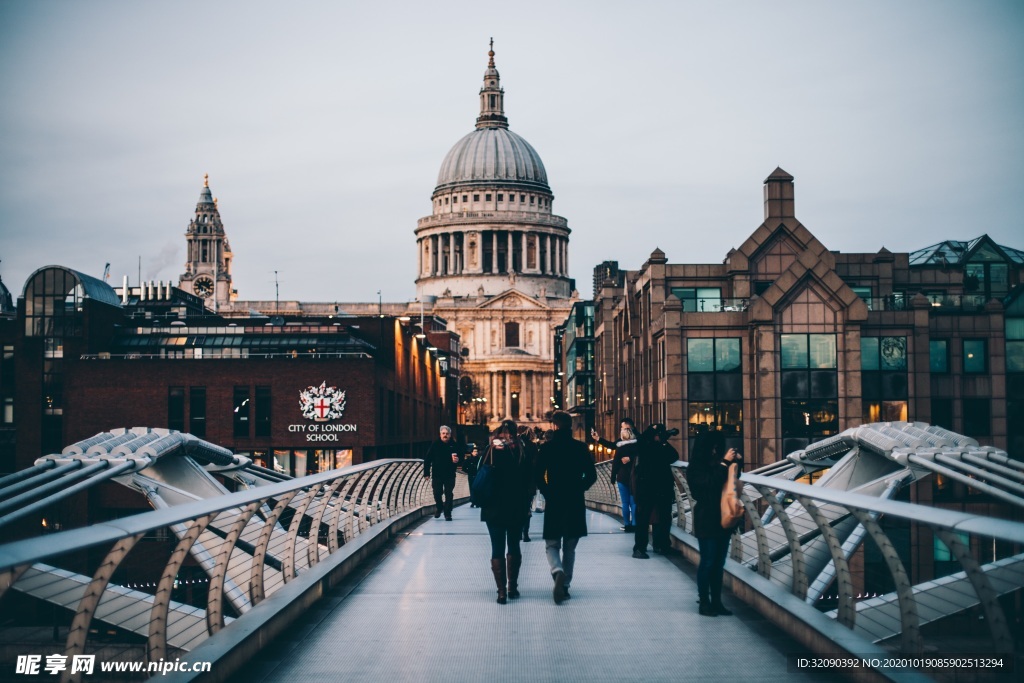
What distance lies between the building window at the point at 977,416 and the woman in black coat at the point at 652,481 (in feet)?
120

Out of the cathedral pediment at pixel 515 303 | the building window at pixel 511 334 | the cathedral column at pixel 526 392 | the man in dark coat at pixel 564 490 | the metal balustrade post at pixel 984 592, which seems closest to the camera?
the metal balustrade post at pixel 984 592

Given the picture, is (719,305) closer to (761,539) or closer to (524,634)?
(761,539)

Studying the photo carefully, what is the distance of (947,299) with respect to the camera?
52812 mm

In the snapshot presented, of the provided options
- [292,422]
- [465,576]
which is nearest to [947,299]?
[292,422]

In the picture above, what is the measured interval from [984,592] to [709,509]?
4792 mm

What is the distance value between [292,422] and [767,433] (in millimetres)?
27685

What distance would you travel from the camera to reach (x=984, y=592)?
7.25m

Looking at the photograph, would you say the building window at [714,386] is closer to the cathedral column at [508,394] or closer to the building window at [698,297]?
the building window at [698,297]

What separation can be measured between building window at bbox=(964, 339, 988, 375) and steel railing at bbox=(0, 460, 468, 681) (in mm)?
33817

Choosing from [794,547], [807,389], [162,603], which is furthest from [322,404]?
[162,603]

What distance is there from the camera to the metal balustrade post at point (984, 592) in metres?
7.27

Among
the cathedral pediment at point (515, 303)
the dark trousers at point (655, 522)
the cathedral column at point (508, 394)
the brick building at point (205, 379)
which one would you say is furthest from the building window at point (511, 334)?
the dark trousers at point (655, 522)

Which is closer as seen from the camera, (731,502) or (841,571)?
(841,571)

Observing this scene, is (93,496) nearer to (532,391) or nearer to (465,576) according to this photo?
(465,576)
